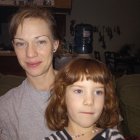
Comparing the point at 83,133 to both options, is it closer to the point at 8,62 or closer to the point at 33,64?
the point at 33,64

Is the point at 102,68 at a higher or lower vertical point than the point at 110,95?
higher

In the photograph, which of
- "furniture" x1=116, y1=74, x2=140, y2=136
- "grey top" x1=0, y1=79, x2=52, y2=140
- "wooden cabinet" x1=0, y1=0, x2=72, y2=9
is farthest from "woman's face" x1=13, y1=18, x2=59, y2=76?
"wooden cabinet" x1=0, y1=0, x2=72, y2=9

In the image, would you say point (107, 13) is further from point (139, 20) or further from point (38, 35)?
point (38, 35)

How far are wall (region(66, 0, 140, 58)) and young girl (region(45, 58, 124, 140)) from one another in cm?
367

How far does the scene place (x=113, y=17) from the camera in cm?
511

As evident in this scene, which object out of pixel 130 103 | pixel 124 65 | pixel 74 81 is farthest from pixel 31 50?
pixel 124 65

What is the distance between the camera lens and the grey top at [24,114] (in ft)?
4.38

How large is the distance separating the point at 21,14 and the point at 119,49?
4028mm

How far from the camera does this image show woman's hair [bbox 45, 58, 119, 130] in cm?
116

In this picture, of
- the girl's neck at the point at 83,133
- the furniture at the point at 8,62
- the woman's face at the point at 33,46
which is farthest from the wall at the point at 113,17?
the girl's neck at the point at 83,133

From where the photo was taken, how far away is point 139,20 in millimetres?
5277

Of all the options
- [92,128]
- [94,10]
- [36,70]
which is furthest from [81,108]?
[94,10]

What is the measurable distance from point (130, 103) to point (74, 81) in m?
0.62

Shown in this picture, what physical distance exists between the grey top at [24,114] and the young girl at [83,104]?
7 cm
